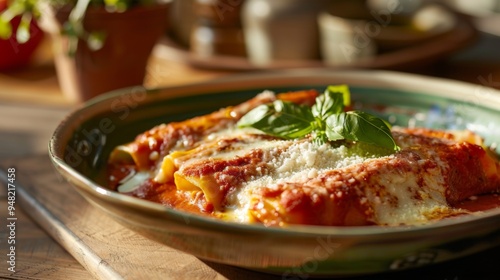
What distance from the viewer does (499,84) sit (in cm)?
245

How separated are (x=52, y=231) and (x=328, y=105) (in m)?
0.65

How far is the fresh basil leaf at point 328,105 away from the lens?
1.46 metres

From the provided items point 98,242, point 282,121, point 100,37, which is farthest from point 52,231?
point 100,37

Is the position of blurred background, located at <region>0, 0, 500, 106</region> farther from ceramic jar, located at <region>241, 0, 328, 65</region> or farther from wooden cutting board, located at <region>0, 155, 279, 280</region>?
wooden cutting board, located at <region>0, 155, 279, 280</region>

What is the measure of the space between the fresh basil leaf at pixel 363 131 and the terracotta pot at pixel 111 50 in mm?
1135

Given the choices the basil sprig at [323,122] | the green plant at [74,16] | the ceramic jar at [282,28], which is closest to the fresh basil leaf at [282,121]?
the basil sprig at [323,122]

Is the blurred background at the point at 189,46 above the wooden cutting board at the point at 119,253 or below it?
below

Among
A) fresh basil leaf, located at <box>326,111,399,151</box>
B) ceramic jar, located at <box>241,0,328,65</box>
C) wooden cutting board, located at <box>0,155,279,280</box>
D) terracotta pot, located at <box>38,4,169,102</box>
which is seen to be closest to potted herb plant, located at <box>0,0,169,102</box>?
terracotta pot, located at <box>38,4,169,102</box>

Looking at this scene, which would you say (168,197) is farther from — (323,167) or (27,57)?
(27,57)

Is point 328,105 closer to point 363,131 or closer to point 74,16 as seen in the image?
point 363,131

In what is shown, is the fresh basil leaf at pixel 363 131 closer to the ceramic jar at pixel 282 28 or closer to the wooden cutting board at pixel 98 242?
the wooden cutting board at pixel 98 242

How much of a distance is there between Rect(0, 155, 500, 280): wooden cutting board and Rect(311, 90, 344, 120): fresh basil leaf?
413 mm

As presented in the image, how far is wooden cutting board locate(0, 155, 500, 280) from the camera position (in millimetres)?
1198

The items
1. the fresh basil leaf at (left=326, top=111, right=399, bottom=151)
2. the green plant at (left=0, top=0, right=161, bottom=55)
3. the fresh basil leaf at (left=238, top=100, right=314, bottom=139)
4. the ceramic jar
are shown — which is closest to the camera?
Answer: the fresh basil leaf at (left=326, top=111, right=399, bottom=151)
